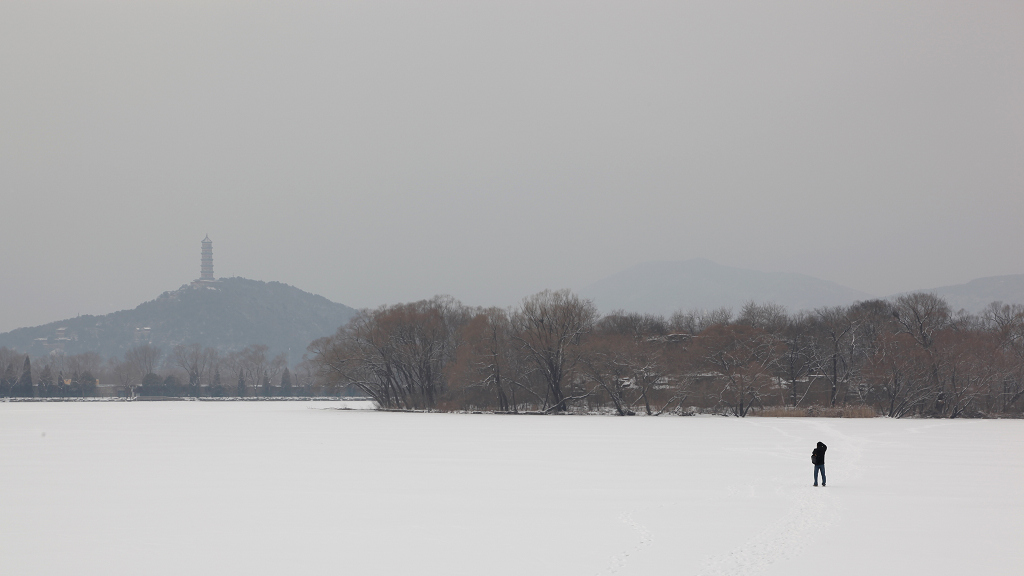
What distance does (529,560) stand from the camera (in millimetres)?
13445

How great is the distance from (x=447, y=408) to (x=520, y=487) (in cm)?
6631

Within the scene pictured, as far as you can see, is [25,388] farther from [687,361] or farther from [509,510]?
[509,510]

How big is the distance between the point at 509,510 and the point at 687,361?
2222 inches

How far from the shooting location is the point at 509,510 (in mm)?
18484

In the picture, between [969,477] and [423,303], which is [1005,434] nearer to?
[969,477]

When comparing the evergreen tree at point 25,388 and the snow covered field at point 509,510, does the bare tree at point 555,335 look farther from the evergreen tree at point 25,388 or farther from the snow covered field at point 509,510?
the evergreen tree at point 25,388

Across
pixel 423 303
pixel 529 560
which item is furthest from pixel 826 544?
pixel 423 303

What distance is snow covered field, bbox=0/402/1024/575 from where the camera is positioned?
13.3 meters

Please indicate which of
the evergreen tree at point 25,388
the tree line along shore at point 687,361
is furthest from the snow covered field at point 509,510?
the evergreen tree at point 25,388

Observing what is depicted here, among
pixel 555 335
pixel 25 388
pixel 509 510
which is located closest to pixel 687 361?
pixel 555 335

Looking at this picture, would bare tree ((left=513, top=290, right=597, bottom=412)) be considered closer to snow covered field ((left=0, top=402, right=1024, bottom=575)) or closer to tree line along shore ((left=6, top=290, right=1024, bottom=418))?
tree line along shore ((left=6, top=290, right=1024, bottom=418))

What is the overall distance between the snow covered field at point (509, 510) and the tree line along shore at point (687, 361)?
1413 inches


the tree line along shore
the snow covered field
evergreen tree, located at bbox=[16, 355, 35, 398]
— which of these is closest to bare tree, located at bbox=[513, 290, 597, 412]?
the tree line along shore

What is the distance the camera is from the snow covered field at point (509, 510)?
13.3m
